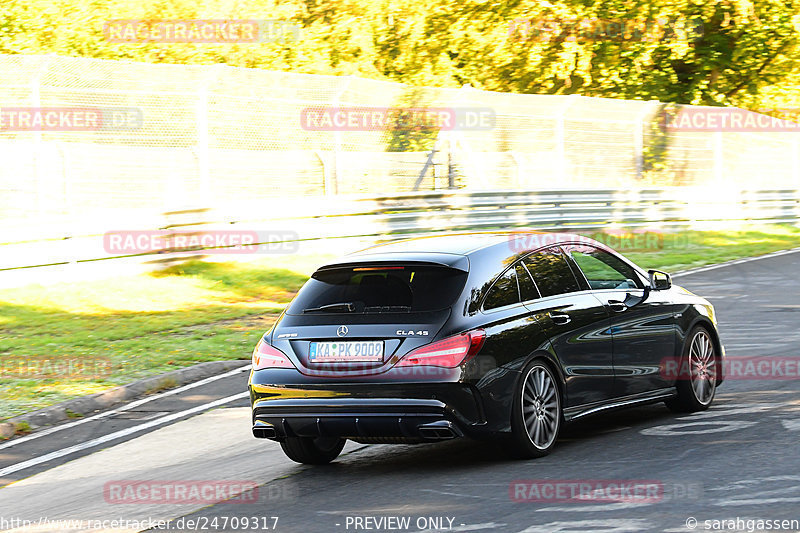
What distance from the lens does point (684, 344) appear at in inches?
346

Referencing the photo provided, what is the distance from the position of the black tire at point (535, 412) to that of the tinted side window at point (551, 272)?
0.61 meters

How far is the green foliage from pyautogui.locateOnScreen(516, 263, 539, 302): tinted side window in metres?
26.7

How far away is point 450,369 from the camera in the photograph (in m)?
6.96

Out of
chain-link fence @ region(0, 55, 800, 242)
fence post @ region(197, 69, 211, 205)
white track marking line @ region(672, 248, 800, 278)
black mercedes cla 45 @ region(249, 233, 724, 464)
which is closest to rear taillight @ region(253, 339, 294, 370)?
black mercedes cla 45 @ region(249, 233, 724, 464)

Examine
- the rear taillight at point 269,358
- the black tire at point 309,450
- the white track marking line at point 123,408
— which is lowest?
the white track marking line at point 123,408

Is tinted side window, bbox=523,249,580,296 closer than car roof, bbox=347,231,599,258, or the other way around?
car roof, bbox=347,231,599,258

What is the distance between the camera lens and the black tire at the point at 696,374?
876 cm

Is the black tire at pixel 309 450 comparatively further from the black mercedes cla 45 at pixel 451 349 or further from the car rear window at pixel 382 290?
the car rear window at pixel 382 290

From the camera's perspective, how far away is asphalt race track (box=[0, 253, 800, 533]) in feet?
19.9

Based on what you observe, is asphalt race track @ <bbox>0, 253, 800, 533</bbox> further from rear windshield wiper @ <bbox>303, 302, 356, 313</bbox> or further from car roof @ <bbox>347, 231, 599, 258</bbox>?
car roof @ <bbox>347, 231, 599, 258</bbox>

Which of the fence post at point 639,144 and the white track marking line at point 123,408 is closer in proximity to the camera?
the white track marking line at point 123,408

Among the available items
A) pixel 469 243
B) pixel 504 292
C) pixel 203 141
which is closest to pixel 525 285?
pixel 504 292

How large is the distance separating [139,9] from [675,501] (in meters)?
34.6

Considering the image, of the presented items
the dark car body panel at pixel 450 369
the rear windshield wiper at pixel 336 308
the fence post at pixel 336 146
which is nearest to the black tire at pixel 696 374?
the dark car body panel at pixel 450 369
